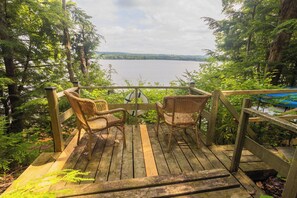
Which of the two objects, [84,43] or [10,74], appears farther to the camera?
[84,43]

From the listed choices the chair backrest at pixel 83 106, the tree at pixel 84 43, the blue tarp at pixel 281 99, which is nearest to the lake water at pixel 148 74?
the tree at pixel 84 43

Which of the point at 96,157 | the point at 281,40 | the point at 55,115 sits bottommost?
the point at 96,157

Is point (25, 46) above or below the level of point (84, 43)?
below

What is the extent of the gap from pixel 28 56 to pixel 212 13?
7.58 metres

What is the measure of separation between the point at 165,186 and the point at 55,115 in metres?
1.85

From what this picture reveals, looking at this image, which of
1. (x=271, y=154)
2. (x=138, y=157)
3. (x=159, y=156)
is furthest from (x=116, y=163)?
(x=271, y=154)

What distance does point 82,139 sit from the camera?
3016 mm

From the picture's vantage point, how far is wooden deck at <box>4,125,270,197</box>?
5.69 ft

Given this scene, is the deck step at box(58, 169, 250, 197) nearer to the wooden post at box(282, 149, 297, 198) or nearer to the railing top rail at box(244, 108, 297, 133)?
the wooden post at box(282, 149, 297, 198)

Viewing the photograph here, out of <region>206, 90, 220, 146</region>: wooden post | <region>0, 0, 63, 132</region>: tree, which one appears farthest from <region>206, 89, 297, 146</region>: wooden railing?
<region>0, 0, 63, 132</region>: tree

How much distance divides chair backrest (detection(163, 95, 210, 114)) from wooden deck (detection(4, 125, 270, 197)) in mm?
710

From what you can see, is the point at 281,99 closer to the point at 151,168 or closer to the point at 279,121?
the point at 279,121

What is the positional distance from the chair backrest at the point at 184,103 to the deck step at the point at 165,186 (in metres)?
0.95

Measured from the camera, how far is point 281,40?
4.51 meters
